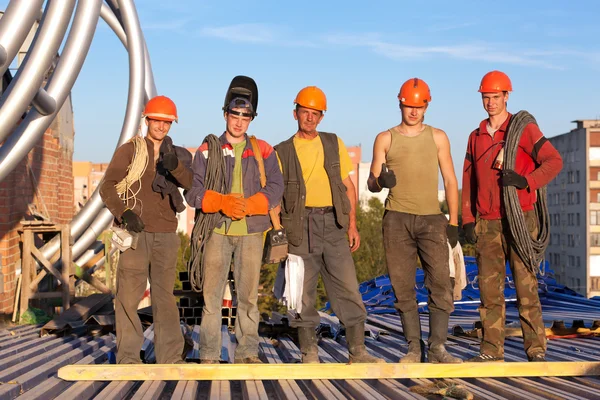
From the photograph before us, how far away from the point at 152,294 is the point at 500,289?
2.59 metres

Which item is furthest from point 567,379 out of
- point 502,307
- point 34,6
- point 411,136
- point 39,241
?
point 39,241

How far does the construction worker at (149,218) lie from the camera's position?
5980mm

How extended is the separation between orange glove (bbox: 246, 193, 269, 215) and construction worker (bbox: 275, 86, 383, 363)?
0.91 ft

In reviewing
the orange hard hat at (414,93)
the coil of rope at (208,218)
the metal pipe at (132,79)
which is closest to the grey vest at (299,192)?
the coil of rope at (208,218)

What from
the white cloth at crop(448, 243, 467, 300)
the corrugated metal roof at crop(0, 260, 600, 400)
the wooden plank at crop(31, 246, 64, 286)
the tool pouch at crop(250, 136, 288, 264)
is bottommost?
the corrugated metal roof at crop(0, 260, 600, 400)

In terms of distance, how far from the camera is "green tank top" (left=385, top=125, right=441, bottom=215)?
20.3 feet

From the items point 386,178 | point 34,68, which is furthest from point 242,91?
point 34,68

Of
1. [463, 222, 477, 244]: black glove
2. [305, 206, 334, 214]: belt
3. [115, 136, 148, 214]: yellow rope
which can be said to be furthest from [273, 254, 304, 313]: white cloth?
[463, 222, 477, 244]: black glove

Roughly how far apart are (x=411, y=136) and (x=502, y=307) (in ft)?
4.78

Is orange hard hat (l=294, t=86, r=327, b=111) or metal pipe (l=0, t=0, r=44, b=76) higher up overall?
metal pipe (l=0, t=0, r=44, b=76)

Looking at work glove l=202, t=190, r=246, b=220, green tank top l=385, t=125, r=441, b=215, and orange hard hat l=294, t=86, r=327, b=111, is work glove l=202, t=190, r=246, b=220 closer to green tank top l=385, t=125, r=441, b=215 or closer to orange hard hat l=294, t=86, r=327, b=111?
orange hard hat l=294, t=86, r=327, b=111

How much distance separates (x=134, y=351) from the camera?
6027 millimetres

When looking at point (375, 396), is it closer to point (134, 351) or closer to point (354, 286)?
point (354, 286)

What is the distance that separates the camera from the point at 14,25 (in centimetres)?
816
